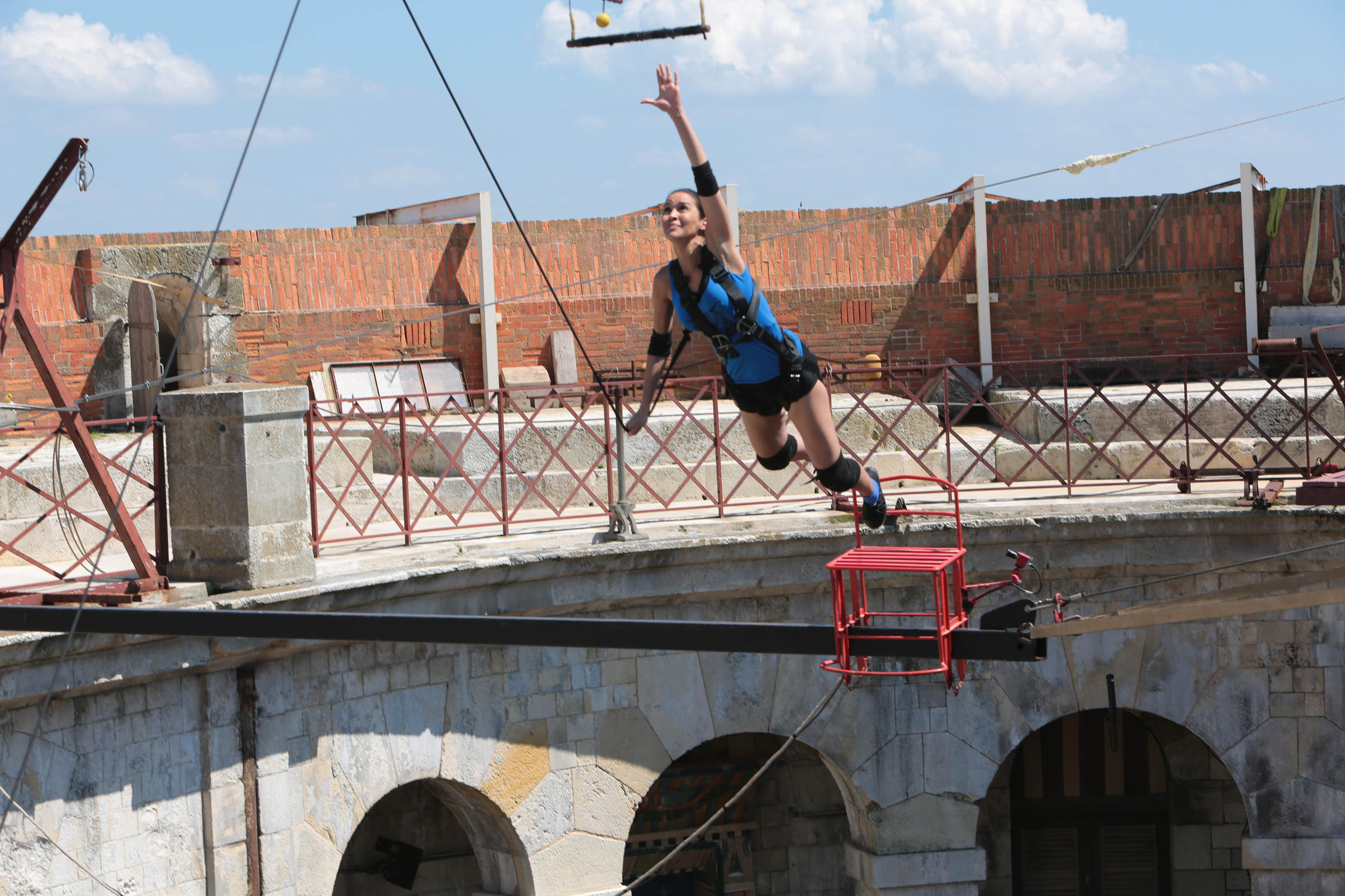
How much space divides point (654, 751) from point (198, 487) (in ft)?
11.6

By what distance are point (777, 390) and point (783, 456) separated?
0.43 m

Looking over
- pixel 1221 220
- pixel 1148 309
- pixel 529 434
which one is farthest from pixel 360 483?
pixel 1221 220

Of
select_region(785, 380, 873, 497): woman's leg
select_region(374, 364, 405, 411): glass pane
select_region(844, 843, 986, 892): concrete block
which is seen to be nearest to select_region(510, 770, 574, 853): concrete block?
select_region(844, 843, 986, 892): concrete block

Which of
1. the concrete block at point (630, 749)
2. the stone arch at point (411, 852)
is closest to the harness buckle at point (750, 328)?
the concrete block at point (630, 749)

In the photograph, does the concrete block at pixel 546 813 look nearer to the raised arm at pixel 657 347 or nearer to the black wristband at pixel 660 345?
the raised arm at pixel 657 347

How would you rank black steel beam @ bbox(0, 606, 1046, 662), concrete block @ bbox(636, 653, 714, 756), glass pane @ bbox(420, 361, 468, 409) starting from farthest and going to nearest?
glass pane @ bbox(420, 361, 468, 409), concrete block @ bbox(636, 653, 714, 756), black steel beam @ bbox(0, 606, 1046, 662)

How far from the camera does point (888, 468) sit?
41.8ft

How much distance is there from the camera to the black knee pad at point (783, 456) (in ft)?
17.6

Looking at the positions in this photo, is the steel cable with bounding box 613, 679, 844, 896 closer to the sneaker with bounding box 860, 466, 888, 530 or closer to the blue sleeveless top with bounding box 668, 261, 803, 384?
the sneaker with bounding box 860, 466, 888, 530

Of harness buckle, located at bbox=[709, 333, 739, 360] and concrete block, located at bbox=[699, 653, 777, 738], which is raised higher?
harness buckle, located at bbox=[709, 333, 739, 360]

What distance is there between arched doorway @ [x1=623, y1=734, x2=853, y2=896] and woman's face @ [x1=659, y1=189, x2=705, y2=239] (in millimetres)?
8201

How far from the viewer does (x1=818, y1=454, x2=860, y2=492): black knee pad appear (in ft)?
17.0

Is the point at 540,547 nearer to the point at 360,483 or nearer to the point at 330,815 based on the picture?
the point at 330,815

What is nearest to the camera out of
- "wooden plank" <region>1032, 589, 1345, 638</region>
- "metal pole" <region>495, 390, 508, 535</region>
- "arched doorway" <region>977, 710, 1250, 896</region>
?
"wooden plank" <region>1032, 589, 1345, 638</region>
